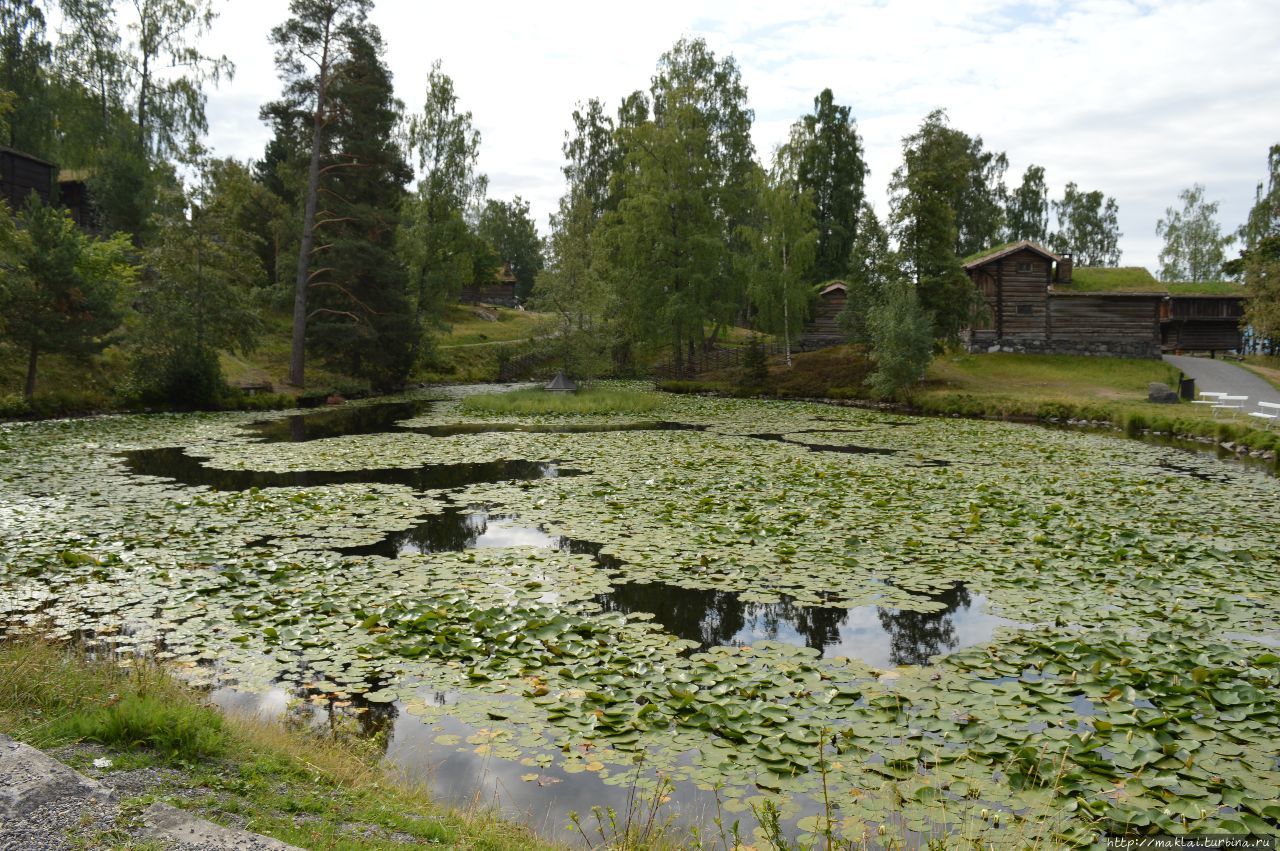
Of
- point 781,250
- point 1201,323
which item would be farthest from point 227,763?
point 1201,323

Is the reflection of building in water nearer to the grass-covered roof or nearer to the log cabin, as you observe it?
the log cabin

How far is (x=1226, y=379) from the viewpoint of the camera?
37.4 metres

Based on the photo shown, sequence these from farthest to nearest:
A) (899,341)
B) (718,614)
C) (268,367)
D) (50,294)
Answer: (268,367) < (899,341) < (50,294) < (718,614)

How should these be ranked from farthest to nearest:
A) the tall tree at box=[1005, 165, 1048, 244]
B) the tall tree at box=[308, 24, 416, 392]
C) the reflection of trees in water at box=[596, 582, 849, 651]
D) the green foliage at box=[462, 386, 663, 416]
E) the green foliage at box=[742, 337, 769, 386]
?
the tall tree at box=[1005, 165, 1048, 244] → the green foliage at box=[742, 337, 769, 386] → the tall tree at box=[308, 24, 416, 392] → the green foliage at box=[462, 386, 663, 416] → the reflection of trees in water at box=[596, 582, 849, 651]

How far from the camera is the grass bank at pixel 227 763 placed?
13.0 ft

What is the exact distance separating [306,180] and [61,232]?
43.9ft

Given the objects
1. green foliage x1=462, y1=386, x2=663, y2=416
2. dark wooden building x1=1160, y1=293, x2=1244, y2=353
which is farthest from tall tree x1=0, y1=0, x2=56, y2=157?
dark wooden building x1=1160, y1=293, x2=1244, y2=353

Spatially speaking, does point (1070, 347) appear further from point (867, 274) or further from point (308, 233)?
point (308, 233)

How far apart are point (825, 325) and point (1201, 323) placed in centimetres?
2673

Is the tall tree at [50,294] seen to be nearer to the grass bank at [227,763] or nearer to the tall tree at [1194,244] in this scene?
the grass bank at [227,763]

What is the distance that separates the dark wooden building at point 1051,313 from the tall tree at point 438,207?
31620mm

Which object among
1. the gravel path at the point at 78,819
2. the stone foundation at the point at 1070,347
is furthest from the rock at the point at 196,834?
the stone foundation at the point at 1070,347

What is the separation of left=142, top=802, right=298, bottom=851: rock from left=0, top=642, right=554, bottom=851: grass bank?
0.35 ft

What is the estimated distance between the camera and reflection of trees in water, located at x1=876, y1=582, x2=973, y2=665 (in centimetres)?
725
